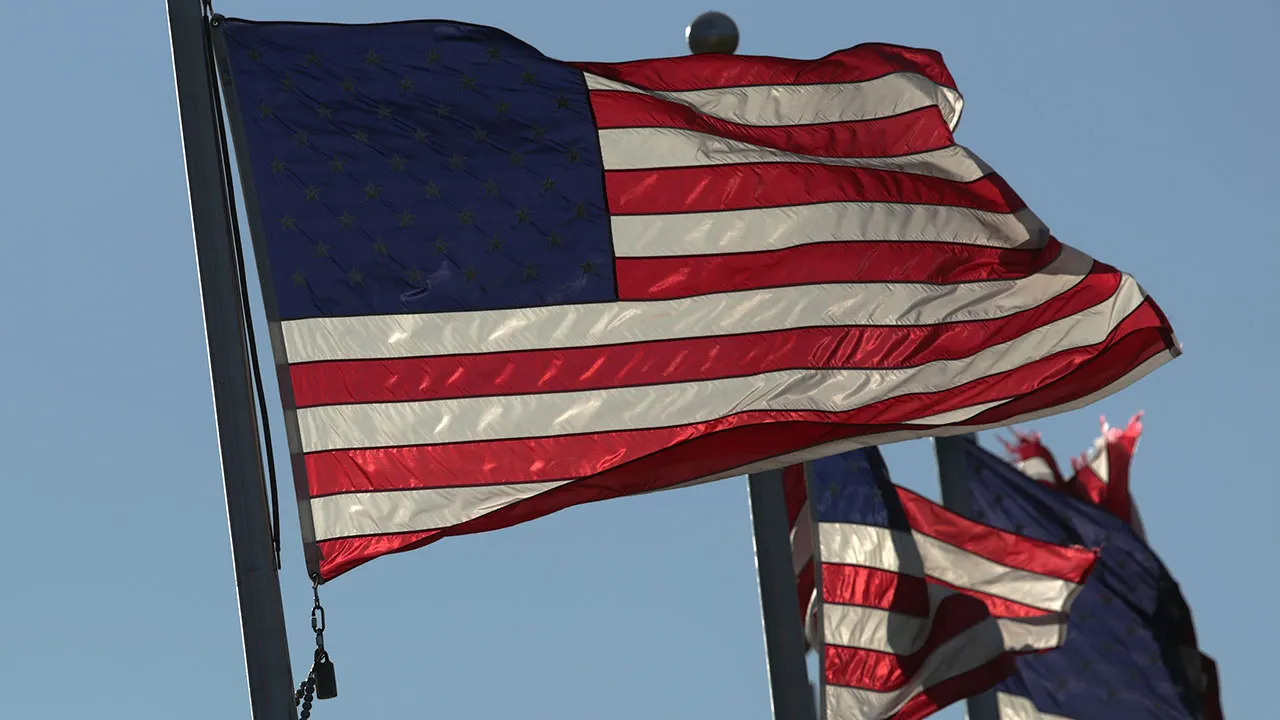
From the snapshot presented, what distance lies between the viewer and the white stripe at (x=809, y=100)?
1195 centimetres

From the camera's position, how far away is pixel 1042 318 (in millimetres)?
12250

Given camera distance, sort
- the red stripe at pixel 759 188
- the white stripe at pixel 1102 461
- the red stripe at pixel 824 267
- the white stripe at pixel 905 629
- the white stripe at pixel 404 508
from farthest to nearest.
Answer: the white stripe at pixel 1102 461, the white stripe at pixel 905 629, the red stripe at pixel 759 188, the red stripe at pixel 824 267, the white stripe at pixel 404 508

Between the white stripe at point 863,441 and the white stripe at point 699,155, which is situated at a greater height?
the white stripe at point 699,155

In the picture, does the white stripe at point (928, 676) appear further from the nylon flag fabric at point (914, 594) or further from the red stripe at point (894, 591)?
the red stripe at point (894, 591)

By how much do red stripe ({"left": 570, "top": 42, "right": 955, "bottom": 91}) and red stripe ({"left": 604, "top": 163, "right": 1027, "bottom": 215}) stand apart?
20.2 inches

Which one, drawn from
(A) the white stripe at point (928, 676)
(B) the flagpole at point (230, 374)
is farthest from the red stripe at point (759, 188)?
(A) the white stripe at point (928, 676)

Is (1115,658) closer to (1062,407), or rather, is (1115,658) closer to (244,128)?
(1062,407)

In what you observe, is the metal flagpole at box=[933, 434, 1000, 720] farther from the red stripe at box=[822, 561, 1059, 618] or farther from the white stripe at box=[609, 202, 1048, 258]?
the white stripe at box=[609, 202, 1048, 258]

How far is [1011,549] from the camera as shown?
665 inches

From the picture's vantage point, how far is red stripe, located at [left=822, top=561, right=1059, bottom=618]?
50.6ft

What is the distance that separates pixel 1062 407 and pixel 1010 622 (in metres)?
4.65

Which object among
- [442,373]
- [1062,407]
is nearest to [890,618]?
[1062,407]

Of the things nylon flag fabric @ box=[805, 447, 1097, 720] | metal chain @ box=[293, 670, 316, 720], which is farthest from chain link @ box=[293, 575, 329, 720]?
nylon flag fabric @ box=[805, 447, 1097, 720]

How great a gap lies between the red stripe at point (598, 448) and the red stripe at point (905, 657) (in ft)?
11.6
